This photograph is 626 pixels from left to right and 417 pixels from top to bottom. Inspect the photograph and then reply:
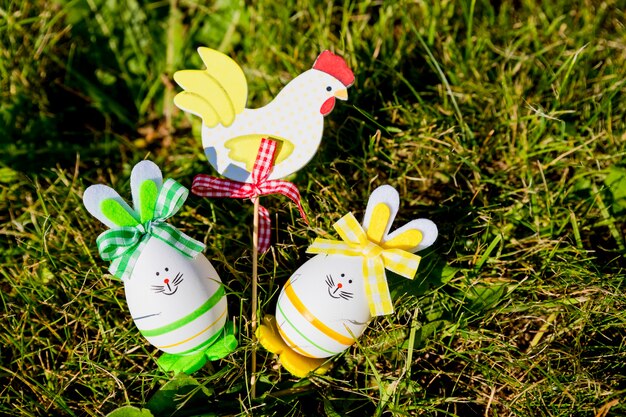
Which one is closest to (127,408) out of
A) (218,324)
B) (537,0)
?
(218,324)

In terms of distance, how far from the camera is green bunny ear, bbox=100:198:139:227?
1399 mm

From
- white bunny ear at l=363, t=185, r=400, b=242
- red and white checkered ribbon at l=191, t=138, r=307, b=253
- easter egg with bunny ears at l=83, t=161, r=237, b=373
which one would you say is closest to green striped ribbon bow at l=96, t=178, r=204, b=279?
easter egg with bunny ears at l=83, t=161, r=237, b=373

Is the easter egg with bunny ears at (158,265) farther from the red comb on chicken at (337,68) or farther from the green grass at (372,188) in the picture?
the red comb on chicken at (337,68)

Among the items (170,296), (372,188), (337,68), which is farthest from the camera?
(372,188)

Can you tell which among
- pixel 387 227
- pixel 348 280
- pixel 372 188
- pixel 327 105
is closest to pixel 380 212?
pixel 387 227

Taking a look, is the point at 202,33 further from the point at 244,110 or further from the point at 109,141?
the point at 244,110

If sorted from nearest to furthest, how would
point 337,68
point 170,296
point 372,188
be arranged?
1. point 170,296
2. point 337,68
3. point 372,188

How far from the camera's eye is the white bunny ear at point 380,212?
142 cm

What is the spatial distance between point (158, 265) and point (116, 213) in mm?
165

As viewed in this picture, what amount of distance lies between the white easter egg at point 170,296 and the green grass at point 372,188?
6.0 inches

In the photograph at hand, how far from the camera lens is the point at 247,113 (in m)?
1.56

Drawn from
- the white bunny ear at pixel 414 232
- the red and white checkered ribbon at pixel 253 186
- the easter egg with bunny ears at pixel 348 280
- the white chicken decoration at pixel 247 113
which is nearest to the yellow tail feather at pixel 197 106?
the white chicken decoration at pixel 247 113

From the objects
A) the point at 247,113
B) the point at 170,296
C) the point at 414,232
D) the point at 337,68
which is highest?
the point at 337,68

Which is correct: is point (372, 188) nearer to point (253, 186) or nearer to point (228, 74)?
point (253, 186)
